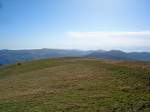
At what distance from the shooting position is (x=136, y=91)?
79.0 feet

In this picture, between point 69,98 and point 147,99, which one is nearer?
point 147,99

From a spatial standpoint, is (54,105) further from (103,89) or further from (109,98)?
(103,89)

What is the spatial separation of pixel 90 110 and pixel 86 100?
3.41 metres

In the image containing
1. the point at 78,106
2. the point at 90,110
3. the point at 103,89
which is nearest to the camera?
the point at 90,110

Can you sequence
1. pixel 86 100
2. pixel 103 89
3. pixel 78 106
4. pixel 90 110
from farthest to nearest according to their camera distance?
pixel 103 89, pixel 86 100, pixel 78 106, pixel 90 110

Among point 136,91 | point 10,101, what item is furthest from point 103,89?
point 10,101

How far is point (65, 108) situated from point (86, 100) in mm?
3106

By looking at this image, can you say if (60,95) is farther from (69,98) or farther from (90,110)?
(90,110)

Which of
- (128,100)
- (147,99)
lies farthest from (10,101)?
(147,99)

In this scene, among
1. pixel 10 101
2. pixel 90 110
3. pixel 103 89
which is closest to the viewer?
pixel 90 110

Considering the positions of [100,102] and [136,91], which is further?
[136,91]

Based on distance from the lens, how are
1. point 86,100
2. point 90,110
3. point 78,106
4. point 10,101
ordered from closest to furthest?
1. point 90,110
2. point 78,106
3. point 86,100
4. point 10,101

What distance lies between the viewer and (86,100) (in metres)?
21.6

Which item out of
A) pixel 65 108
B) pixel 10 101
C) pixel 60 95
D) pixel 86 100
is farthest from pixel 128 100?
pixel 10 101
